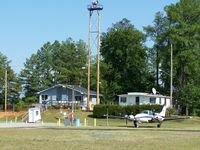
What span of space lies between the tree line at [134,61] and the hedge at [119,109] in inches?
786

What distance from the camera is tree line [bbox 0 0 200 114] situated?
93438mm

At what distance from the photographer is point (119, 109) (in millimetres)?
75312

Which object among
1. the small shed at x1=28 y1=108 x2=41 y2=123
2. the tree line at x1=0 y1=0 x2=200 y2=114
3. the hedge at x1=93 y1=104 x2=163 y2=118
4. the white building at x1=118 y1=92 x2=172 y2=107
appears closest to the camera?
the small shed at x1=28 y1=108 x2=41 y2=123

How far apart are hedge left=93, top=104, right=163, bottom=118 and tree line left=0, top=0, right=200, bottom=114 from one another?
786 inches

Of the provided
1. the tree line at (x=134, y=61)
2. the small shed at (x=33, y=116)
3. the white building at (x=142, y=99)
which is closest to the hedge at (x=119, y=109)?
the small shed at (x=33, y=116)

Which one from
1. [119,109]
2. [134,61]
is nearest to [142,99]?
[119,109]

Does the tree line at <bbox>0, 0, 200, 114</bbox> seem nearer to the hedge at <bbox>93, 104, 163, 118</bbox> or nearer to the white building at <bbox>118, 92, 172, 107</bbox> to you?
the white building at <bbox>118, 92, 172, 107</bbox>

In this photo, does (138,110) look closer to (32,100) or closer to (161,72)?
(161,72)

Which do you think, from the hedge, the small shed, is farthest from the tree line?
the small shed

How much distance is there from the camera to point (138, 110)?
74000 millimetres

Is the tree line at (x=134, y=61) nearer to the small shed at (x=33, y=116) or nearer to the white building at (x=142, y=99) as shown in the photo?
the white building at (x=142, y=99)

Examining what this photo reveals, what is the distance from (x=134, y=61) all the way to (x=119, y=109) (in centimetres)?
3775

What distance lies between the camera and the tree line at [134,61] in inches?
3679

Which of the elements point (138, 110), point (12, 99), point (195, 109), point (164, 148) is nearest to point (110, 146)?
point (164, 148)
